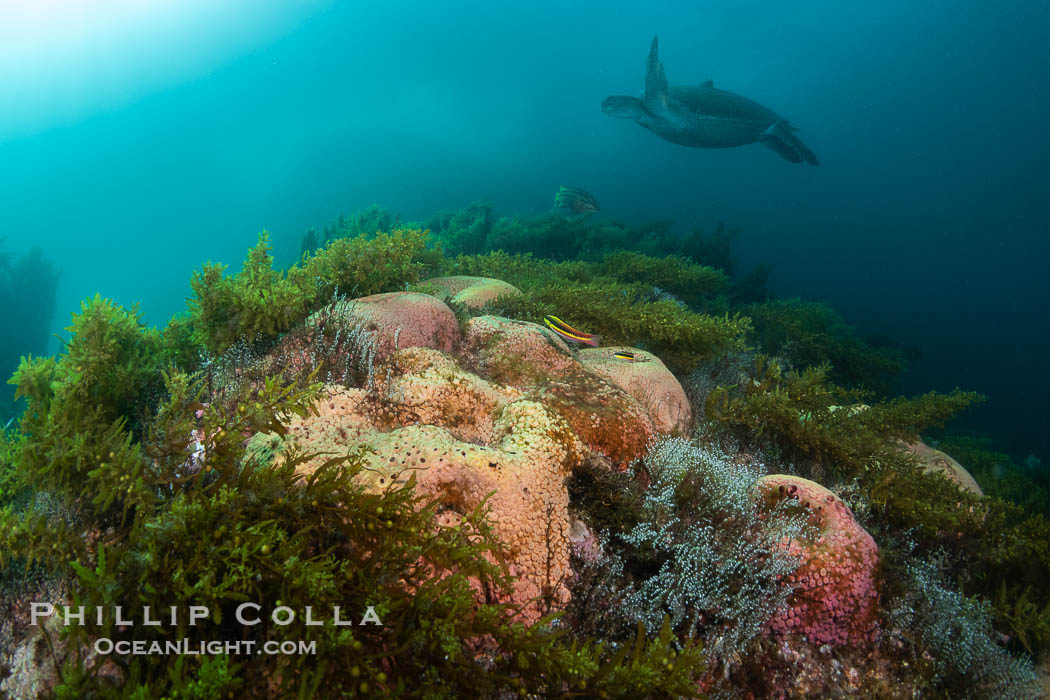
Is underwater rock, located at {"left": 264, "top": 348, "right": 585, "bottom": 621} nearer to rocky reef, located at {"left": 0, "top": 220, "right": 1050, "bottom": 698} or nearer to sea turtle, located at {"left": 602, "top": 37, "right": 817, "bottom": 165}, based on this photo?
rocky reef, located at {"left": 0, "top": 220, "right": 1050, "bottom": 698}

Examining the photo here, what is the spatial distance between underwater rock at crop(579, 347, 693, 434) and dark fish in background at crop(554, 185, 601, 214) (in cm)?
942

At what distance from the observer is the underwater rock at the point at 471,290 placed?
5355 mm

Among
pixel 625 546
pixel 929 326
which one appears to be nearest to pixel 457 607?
pixel 625 546

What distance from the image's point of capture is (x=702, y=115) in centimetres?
1377

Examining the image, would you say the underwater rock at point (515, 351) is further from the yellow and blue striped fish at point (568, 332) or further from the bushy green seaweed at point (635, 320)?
the bushy green seaweed at point (635, 320)

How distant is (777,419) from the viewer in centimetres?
358

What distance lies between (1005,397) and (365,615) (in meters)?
53.7

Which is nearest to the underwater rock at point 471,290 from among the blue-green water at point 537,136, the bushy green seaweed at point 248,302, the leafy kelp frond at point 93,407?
the bushy green seaweed at point 248,302

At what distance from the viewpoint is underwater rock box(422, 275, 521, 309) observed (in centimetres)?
536

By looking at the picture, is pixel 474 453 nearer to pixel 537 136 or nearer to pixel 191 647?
pixel 191 647

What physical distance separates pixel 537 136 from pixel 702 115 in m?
81.2

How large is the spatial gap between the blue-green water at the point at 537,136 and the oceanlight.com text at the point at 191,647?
59.6 metres

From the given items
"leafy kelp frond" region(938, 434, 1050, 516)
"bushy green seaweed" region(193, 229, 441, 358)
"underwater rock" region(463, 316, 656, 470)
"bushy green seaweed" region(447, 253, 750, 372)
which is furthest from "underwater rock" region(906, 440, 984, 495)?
"bushy green seaweed" region(193, 229, 441, 358)

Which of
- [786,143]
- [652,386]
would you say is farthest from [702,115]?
[652,386]
